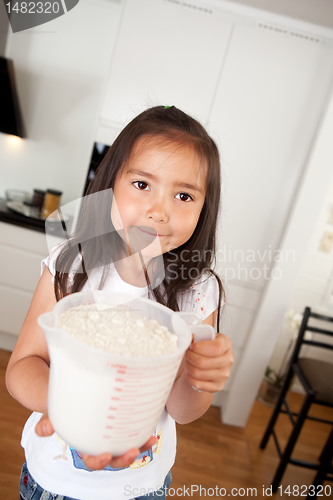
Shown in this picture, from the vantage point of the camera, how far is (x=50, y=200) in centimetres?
203

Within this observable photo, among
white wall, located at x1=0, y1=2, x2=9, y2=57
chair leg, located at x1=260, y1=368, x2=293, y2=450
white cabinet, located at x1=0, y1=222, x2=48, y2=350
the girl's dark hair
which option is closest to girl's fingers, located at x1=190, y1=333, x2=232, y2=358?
the girl's dark hair

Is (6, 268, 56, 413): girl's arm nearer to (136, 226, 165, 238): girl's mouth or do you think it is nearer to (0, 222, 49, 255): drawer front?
(136, 226, 165, 238): girl's mouth

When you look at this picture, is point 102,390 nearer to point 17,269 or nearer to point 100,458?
point 100,458

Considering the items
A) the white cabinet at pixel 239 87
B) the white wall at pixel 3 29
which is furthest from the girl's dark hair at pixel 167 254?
the white wall at pixel 3 29

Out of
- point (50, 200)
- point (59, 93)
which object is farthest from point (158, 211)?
point (59, 93)

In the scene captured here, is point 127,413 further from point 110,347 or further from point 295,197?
point 295,197

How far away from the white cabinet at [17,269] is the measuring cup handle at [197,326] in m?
1.57

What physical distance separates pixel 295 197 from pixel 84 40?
5.16 ft

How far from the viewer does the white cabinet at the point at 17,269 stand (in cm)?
187

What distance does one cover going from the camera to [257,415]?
2.13m

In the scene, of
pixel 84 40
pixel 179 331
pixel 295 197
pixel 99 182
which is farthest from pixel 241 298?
pixel 84 40

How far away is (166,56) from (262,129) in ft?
1.95

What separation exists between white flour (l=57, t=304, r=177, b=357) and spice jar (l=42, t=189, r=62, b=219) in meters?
1.77

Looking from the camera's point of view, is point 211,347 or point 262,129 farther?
point 262,129
